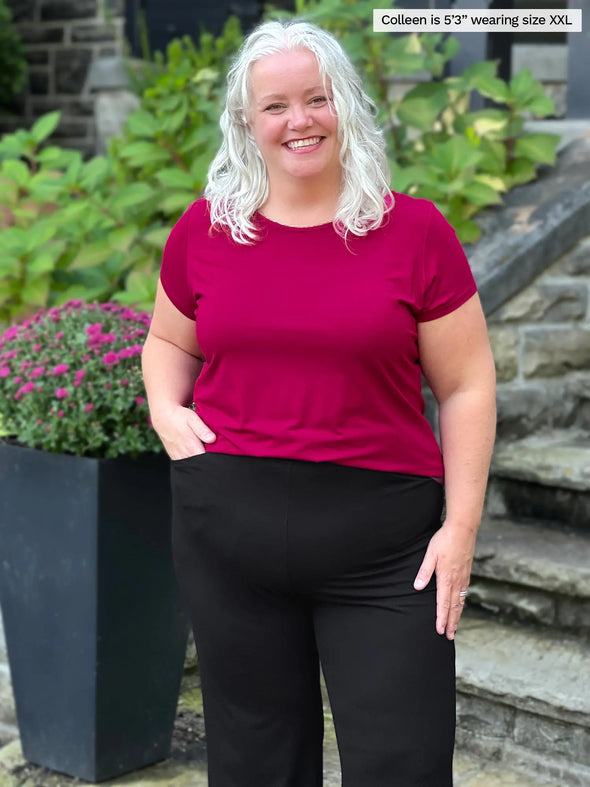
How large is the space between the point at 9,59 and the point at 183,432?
7.23 meters

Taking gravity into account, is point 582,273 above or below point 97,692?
above

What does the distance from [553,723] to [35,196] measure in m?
2.35

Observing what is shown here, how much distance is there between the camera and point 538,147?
3539 mm

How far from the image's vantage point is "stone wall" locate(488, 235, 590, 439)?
333 cm

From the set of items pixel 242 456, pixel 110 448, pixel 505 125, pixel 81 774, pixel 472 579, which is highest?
pixel 505 125

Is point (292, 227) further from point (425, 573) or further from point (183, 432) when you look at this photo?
point (425, 573)

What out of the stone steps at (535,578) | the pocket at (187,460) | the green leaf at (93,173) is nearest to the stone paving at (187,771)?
the stone steps at (535,578)

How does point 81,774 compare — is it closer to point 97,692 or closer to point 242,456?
point 97,692

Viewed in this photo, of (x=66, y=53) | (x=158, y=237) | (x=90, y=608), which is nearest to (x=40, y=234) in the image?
(x=158, y=237)

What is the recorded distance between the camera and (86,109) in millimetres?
8633

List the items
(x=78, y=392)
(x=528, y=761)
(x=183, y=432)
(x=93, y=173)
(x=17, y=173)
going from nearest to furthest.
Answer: (x=183, y=432)
(x=78, y=392)
(x=528, y=761)
(x=93, y=173)
(x=17, y=173)

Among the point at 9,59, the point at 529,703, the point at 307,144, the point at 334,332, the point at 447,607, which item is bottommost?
the point at 529,703

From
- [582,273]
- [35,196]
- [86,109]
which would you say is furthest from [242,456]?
[86,109]

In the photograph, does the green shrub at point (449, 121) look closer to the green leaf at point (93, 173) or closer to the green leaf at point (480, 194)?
the green leaf at point (480, 194)
